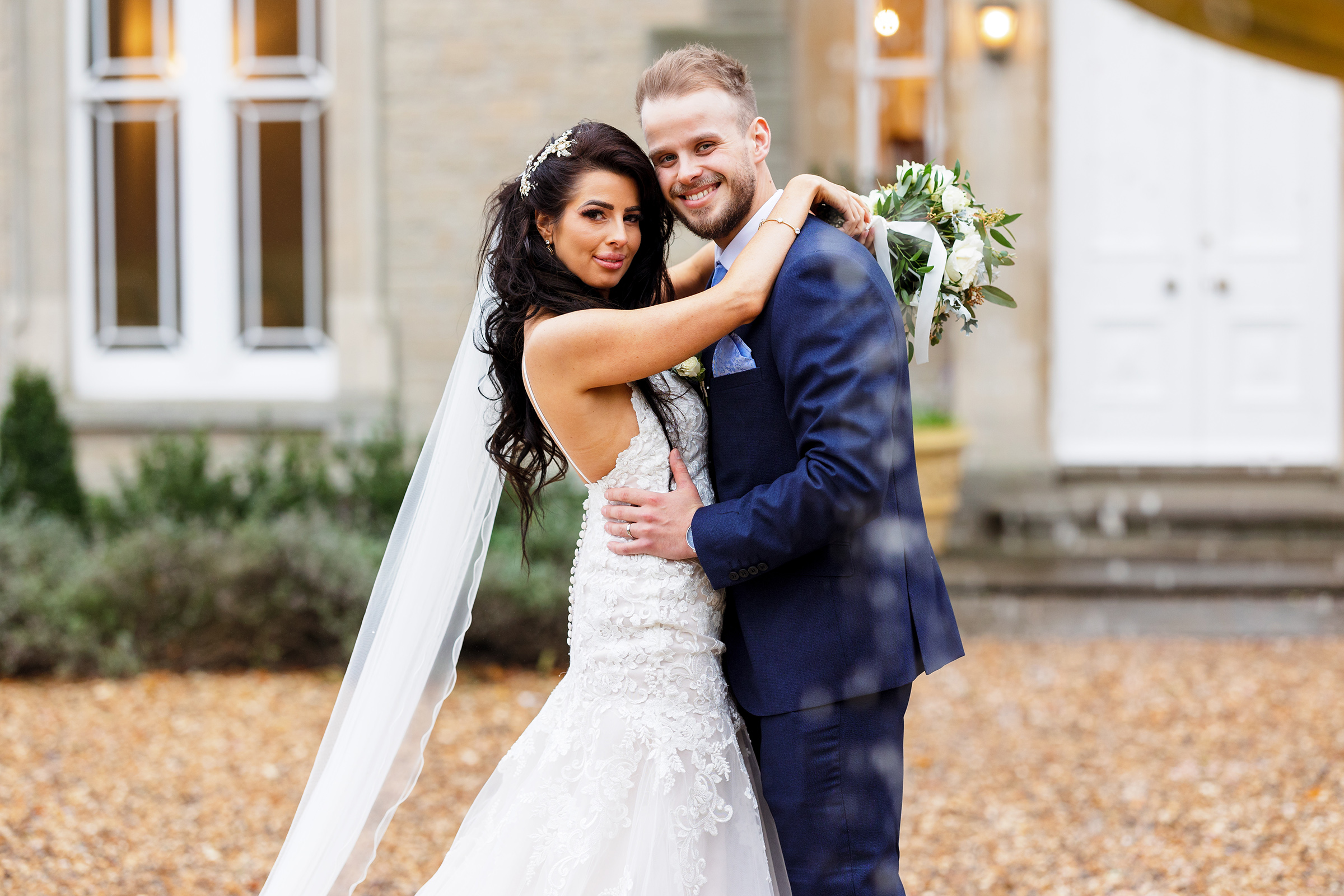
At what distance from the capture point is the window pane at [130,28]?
8125 millimetres

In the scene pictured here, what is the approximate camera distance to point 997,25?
717 centimetres

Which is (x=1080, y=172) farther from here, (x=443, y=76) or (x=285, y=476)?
(x=285, y=476)

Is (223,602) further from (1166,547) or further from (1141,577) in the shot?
(1166,547)

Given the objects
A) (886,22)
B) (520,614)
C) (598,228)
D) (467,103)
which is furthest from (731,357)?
(467,103)

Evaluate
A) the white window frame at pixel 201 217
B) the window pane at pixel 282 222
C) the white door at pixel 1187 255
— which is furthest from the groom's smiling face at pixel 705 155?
the window pane at pixel 282 222

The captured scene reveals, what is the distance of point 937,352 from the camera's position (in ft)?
25.8

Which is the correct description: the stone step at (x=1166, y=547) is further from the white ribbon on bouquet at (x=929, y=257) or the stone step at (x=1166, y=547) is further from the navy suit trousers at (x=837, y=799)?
the navy suit trousers at (x=837, y=799)

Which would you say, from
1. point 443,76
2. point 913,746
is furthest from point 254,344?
point 913,746

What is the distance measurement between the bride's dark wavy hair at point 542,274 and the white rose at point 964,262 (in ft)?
1.91

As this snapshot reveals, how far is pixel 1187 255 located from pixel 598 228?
6104 mm

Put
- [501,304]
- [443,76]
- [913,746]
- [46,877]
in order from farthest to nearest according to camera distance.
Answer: [443,76] < [913,746] < [46,877] < [501,304]

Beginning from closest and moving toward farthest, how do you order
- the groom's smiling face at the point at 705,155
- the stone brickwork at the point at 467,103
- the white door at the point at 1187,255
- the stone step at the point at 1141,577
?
the groom's smiling face at the point at 705,155 < the stone step at the point at 1141,577 < the white door at the point at 1187,255 < the stone brickwork at the point at 467,103

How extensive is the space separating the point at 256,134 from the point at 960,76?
15.5 feet

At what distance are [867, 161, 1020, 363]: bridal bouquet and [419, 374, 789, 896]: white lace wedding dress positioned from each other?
53 centimetres
